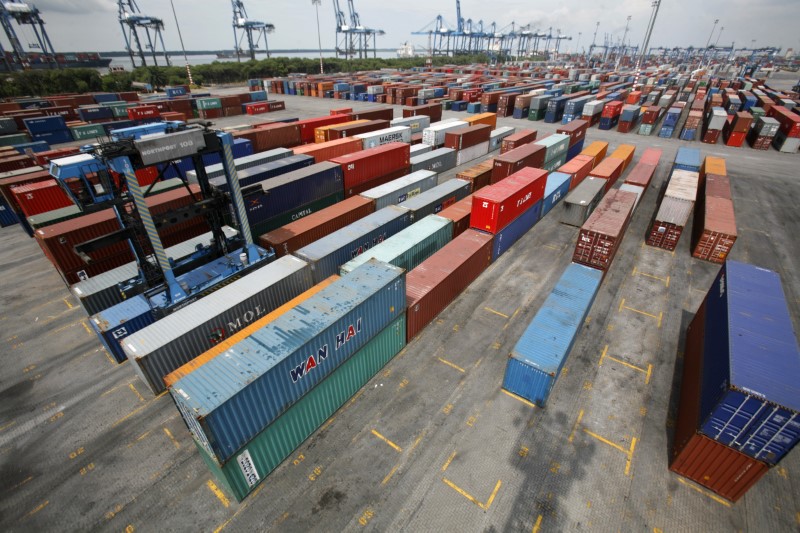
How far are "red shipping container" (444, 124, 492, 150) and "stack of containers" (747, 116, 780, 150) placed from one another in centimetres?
4665

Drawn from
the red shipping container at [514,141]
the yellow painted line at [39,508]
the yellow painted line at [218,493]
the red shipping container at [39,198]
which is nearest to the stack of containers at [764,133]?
the red shipping container at [514,141]

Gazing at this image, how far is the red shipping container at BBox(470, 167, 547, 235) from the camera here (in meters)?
24.0

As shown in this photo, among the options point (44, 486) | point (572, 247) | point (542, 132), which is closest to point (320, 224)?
point (44, 486)

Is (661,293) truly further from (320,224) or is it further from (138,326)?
(138,326)

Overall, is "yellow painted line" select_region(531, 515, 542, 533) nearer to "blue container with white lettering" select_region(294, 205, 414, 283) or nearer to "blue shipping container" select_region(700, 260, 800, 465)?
"blue shipping container" select_region(700, 260, 800, 465)

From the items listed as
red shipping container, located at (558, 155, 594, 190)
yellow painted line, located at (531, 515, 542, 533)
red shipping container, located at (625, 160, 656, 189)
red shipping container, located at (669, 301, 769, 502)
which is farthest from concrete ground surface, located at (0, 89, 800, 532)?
red shipping container, located at (558, 155, 594, 190)

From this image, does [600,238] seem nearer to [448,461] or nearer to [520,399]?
[520,399]

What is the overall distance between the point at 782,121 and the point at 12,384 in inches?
4034

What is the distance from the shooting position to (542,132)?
2689 inches

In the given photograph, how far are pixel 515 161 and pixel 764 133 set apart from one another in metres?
54.7

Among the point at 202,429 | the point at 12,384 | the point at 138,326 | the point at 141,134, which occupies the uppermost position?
the point at 141,134

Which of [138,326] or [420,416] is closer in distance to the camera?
[420,416]

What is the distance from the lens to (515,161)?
33.5 m

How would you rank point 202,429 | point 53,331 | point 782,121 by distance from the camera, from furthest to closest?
1. point 782,121
2. point 53,331
3. point 202,429
